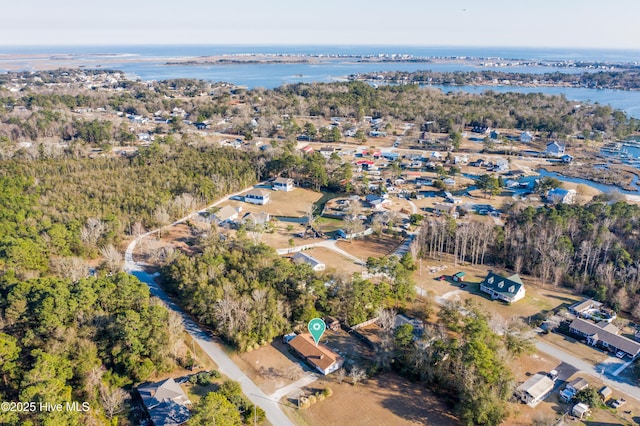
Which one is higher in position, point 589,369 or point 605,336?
point 605,336

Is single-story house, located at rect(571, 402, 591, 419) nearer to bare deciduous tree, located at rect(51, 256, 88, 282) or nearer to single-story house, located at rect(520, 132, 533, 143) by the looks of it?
bare deciduous tree, located at rect(51, 256, 88, 282)

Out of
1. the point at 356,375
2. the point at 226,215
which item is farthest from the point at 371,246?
the point at 356,375

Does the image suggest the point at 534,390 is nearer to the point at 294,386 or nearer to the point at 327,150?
the point at 294,386

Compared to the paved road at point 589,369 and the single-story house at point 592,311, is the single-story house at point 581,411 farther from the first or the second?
the single-story house at point 592,311

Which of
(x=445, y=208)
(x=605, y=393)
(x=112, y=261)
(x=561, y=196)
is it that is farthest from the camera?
(x=561, y=196)

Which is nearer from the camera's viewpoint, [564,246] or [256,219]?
[564,246]

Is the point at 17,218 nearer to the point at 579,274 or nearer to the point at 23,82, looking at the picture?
the point at 579,274

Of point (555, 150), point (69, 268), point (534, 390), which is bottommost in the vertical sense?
point (534, 390)

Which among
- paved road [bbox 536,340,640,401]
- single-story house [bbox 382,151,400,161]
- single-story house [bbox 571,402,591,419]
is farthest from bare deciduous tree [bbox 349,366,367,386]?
single-story house [bbox 382,151,400,161]

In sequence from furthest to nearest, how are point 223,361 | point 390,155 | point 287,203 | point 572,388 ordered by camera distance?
point 390,155 → point 287,203 → point 223,361 → point 572,388
